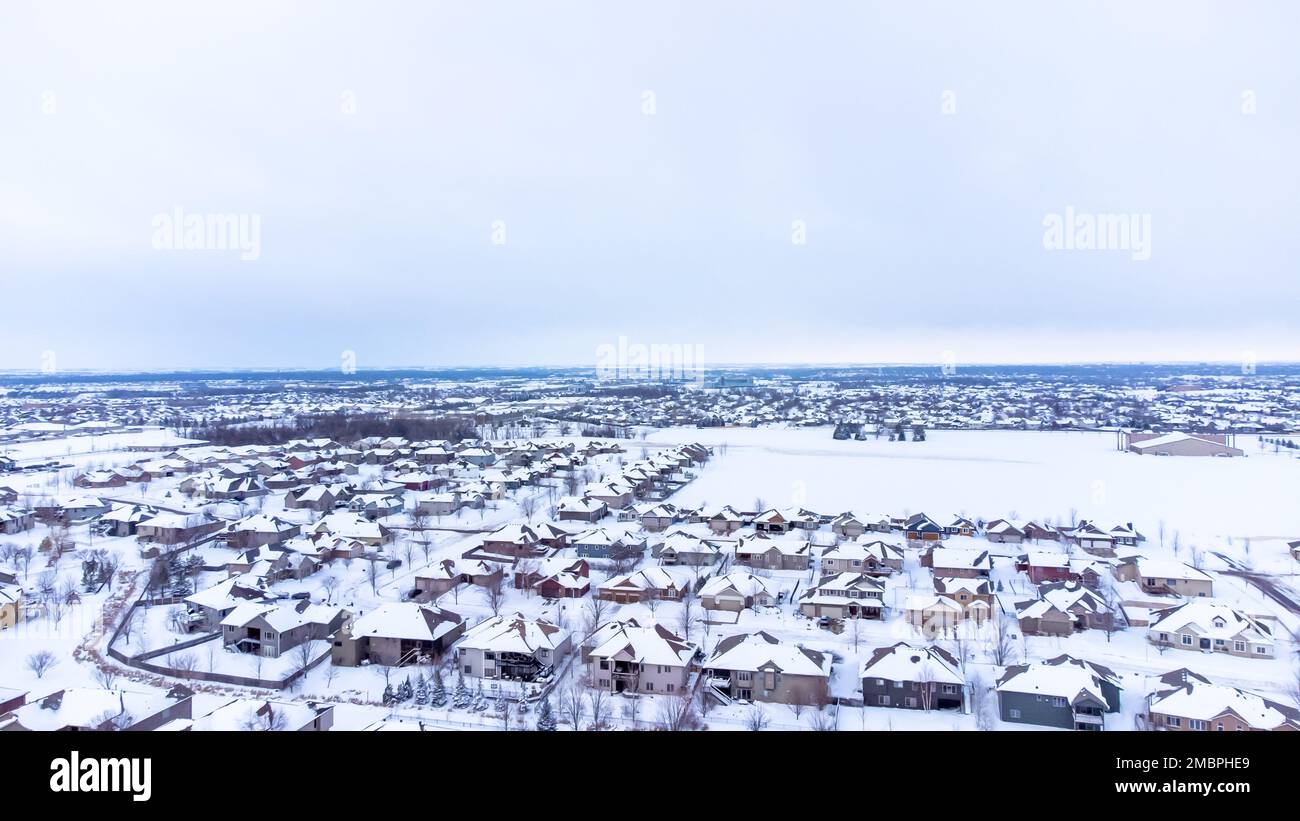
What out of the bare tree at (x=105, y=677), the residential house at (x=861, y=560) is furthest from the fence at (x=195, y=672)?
the residential house at (x=861, y=560)

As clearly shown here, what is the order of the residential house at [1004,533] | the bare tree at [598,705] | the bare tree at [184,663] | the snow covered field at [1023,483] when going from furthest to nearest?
the snow covered field at [1023,483] < the residential house at [1004,533] < the bare tree at [184,663] < the bare tree at [598,705]

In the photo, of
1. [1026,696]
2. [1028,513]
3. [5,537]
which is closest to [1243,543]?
[1028,513]

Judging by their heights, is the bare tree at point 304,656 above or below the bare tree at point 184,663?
below

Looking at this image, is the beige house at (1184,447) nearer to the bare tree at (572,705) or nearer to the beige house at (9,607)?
the bare tree at (572,705)
